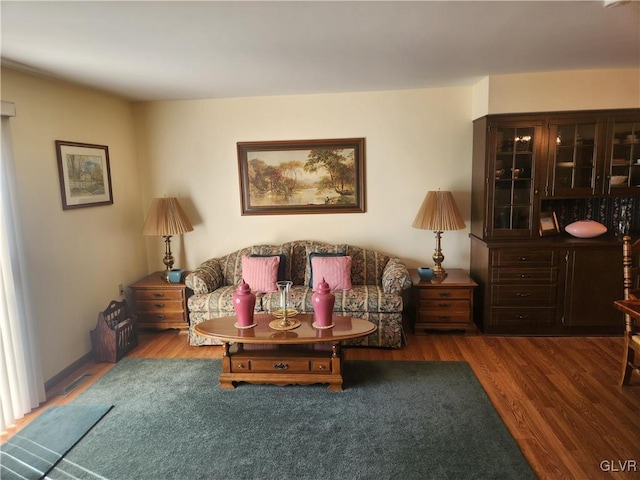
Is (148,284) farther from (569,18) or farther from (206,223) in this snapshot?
(569,18)

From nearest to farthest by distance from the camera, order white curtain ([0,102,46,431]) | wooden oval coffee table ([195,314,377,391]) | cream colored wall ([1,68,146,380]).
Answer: white curtain ([0,102,46,431]) < wooden oval coffee table ([195,314,377,391]) < cream colored wall ([1,68,146,380])

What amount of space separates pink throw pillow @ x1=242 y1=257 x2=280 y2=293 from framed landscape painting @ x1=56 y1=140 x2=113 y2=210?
1474 millimetres

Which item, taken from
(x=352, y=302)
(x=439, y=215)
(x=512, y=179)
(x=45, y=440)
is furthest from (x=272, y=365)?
(x=512, y=179)

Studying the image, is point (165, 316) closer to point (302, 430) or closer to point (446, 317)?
point (302, 430)

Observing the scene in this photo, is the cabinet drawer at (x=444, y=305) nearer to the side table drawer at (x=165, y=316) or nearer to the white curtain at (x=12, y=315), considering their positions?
the side table drawer at (x=165, y=316)

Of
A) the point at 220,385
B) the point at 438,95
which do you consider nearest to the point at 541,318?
the point at 438,95

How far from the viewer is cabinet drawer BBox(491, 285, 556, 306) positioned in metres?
3.57

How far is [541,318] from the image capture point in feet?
11.8

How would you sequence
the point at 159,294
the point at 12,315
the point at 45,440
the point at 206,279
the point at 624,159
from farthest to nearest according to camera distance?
1. the point at 159,294
2. the point at 206,279
3. the point at 624,159
4. the point at 12,315
5. the point at 45,440

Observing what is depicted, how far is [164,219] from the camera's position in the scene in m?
3.94

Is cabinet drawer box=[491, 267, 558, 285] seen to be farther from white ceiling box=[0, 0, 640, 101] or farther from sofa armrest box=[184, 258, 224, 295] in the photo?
sofa armrest box=[184, 258, 224, 295]

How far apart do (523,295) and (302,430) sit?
2.43 meters

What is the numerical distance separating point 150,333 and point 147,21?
9.90 feet

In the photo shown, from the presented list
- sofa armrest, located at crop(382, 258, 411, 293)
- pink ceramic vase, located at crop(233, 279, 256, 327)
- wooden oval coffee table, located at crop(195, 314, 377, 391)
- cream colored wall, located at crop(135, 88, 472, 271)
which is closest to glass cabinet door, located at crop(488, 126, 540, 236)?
cream colored wall, located at crop(135, 88, 472, 271)
